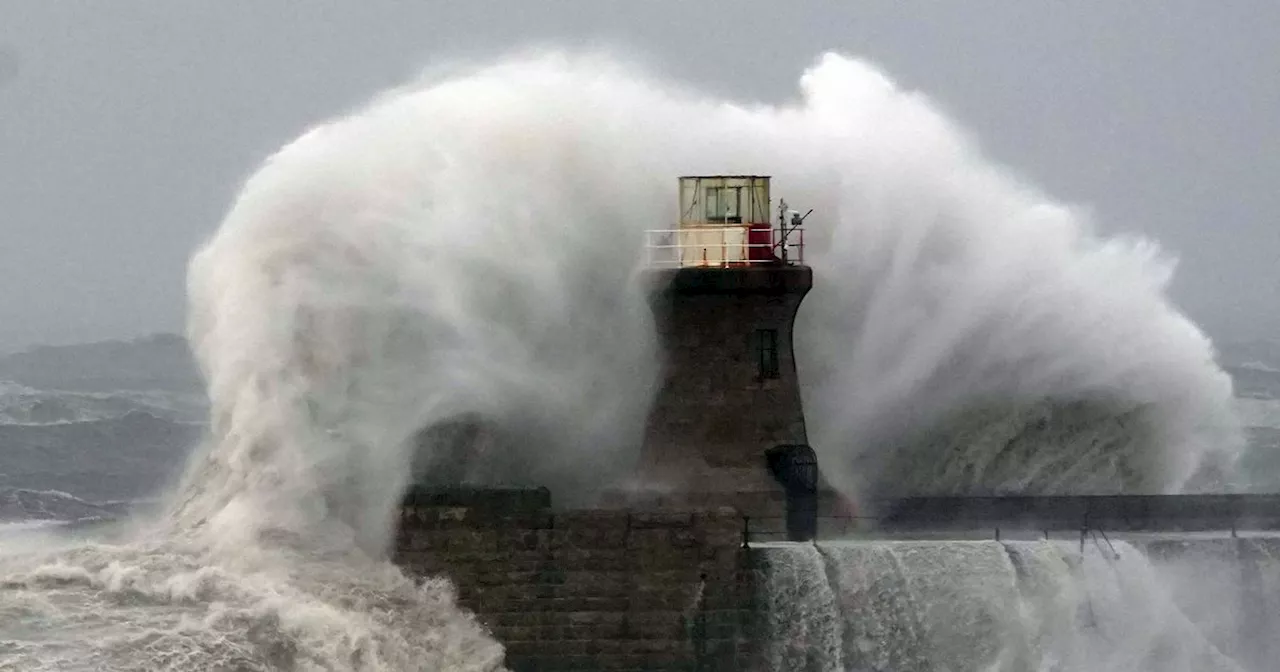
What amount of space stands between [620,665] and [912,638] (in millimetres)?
2193

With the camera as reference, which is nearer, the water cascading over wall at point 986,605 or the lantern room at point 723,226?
the water cascading over wall at point 986,605

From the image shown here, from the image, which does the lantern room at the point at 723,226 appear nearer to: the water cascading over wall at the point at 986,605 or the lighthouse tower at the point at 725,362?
the lighthouse tower at the point at 725,362

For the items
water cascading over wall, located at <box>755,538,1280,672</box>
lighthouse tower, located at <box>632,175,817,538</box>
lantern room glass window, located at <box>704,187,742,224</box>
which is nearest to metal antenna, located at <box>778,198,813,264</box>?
lighthouse tower, located at <box>632,175,817,538</box>

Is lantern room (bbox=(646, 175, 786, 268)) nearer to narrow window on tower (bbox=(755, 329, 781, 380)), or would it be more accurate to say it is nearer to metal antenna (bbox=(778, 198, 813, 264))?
metal antenna (bbox=(778, 198, 813, 264))

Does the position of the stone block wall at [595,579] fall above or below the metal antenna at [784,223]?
below

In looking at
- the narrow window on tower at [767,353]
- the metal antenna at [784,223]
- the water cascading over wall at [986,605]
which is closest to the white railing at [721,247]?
the metal antenna at [784,223]

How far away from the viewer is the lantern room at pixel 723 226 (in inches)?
805

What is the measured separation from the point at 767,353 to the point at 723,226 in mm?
1099

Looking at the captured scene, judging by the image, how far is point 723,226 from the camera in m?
20.5

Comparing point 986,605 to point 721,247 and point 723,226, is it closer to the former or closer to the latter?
point 721,247

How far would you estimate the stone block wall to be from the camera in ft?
61.1

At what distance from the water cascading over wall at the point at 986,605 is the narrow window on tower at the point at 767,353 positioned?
174 centimetres

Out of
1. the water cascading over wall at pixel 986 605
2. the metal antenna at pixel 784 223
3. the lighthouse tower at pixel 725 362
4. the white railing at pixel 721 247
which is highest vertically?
the metal antenna at pixel 784 223

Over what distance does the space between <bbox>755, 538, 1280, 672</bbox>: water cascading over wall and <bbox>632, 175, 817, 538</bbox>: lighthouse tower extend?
1313 mm
